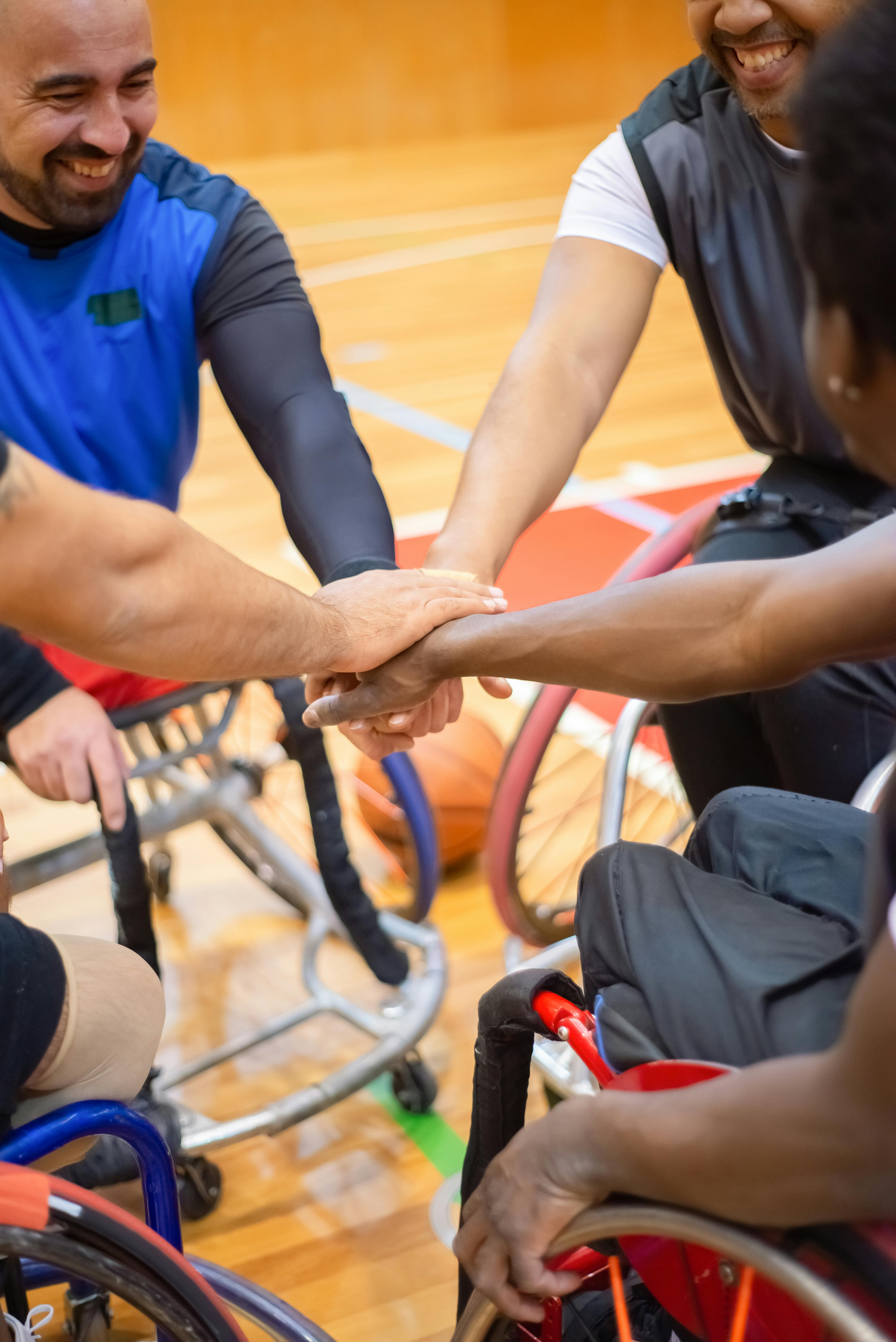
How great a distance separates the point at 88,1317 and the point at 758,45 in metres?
1.74

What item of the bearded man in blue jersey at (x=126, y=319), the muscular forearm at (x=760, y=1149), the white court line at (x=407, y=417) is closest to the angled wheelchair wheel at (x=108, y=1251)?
the muscular forearm at (x=760, y=1149)

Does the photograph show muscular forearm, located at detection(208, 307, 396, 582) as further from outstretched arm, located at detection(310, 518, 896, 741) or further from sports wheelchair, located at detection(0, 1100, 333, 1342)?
sports wheelchair, located at detection(0, 1100, 333, 1342)

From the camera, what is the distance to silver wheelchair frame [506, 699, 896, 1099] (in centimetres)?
183

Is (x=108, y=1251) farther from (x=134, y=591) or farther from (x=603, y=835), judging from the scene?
(x=603, y=835)

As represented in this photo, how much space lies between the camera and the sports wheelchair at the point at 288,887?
1927mm

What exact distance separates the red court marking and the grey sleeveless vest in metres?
1.51

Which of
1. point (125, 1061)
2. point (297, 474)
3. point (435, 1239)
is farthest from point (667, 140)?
point (435, 1239)

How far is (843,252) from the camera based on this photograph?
82cm

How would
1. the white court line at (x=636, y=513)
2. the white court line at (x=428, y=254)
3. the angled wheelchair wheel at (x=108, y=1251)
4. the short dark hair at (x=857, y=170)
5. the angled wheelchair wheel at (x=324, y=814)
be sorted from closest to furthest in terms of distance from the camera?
the short dark hair at (x=857, y=170), the angled wheelchair wheel at (x=108, y=1251), the angled wheelchair wheel at (x=324, y=814), the white court line at (x=636, y=513), the white court line at (x=428, y=254)

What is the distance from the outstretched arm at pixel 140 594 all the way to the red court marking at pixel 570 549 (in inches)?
78.1

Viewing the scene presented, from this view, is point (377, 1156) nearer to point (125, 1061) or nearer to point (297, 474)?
point (125, 1061)

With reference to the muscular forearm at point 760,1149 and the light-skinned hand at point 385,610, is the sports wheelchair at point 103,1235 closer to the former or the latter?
the muscular forearm at point 760,1149

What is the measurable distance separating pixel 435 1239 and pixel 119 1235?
914 millimetres

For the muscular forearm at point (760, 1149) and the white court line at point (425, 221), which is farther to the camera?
the white court line at point (425, 221)
